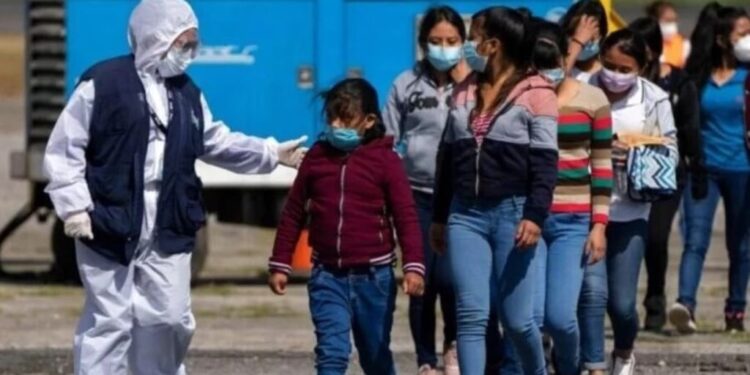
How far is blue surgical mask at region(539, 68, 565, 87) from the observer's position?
9211 mm

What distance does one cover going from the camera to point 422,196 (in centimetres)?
1018

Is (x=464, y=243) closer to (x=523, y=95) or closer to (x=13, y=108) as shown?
(x=523, y=95)

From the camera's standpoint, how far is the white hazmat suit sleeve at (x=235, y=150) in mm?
8633

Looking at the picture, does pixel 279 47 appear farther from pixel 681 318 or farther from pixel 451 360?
pixel 451 360

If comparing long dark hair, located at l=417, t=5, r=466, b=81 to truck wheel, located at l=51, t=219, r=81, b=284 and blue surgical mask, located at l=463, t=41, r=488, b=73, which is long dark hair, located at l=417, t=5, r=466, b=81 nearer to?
blue surgical mask, located at l=463, t=41, r=488, b=73

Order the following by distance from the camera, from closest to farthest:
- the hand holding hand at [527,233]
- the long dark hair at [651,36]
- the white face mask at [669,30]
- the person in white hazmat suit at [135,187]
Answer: the person in white hazmat suit at [135,187]
the hand holding hand at [527,233]
the long dark hair at [651,36]
the white face mask at [669,30]

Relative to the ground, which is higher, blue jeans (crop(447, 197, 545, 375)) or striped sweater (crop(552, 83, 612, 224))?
striped sweater (crop(552, 83, 612, 224))

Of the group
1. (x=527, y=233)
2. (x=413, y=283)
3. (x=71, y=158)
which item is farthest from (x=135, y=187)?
(x=527, y=233)

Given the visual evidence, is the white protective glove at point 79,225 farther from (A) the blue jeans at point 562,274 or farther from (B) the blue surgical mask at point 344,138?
(A) the blue jeans at point 562,274

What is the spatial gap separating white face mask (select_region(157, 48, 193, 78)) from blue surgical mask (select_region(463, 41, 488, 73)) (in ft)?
3.73

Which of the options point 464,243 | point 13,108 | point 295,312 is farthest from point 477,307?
point 13,108

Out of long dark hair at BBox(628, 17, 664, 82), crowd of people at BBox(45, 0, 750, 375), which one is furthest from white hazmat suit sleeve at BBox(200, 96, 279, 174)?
long dark hair at BBox(628, 17, 664, 82)

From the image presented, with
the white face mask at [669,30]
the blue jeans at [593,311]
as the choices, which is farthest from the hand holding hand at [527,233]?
the white face mask at [669,30]

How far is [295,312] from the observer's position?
14.2 meters
